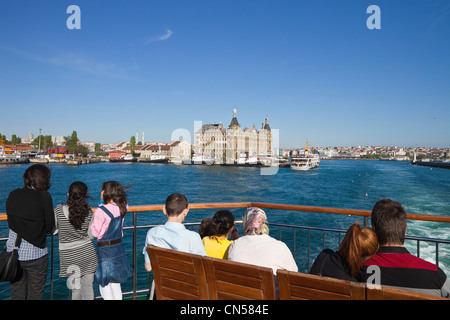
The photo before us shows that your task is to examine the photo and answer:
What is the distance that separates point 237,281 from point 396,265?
109 centimetres

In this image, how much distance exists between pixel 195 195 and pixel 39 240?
3764 cm

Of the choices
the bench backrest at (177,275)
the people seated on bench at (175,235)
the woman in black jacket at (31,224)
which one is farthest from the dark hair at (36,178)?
the bench backrest at (177,275)

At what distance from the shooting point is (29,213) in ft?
9.30

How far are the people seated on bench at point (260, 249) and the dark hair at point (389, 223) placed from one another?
69 centimetres

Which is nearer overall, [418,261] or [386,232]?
[418,261]

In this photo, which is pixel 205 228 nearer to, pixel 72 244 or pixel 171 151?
pixel 72 244

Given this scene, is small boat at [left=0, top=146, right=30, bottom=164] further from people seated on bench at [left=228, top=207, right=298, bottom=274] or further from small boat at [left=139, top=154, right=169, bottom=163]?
people seated on bench at [left=228, top=207, right=298, bottom=274]

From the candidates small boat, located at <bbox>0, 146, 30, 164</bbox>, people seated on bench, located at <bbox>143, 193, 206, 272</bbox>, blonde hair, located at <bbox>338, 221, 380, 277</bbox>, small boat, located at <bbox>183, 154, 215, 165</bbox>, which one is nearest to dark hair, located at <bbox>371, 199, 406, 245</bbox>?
blonde hair, located at <bbox>338, 221, 380, 277</bbox>

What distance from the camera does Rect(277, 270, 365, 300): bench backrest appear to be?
1.62 m

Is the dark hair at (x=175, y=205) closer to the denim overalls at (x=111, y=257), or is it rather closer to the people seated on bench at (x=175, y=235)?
the people seated on bench at (x=175, y=235)

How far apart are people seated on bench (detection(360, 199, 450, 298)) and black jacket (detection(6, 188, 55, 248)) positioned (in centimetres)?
287

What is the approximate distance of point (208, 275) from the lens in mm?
2168
